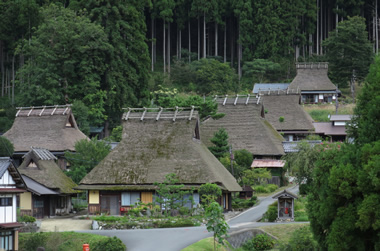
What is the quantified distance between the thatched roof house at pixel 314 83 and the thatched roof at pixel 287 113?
28.6ft

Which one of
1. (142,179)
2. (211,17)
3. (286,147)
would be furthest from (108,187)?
(211,17)

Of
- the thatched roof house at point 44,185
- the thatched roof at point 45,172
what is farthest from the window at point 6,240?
the thatched roof at point 45,172

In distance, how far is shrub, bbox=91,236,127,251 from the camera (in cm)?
3559

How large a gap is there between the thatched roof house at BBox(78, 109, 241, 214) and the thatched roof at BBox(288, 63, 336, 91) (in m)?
37.0

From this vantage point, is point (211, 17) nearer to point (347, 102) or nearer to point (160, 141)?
point (347, 102)

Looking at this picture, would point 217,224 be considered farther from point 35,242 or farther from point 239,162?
point 239,162

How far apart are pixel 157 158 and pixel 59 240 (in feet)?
41.8

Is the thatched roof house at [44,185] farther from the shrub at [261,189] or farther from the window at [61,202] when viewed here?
the shrub at [261,189]

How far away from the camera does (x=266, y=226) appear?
38969 millimetres

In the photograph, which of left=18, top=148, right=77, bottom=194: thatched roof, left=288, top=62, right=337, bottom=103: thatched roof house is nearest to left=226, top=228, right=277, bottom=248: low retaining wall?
left=18, top=148, right=77, bottom=194: thatched roof

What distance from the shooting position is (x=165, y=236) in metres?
38.5

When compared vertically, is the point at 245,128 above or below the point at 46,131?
above

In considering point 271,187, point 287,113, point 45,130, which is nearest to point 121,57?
point 45,130

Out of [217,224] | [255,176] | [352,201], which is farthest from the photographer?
[255,176]
